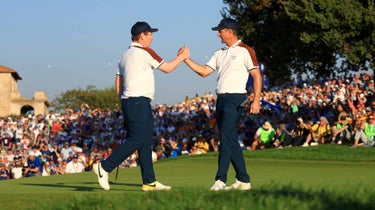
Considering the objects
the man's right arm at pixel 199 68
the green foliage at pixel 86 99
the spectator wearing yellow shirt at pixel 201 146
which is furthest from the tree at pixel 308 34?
the green foliage at pixel 86 99

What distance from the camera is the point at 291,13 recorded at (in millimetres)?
42688

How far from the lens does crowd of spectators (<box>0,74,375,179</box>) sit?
26630 mm

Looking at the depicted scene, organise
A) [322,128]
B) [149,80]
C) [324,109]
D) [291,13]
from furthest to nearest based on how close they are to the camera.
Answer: [291,13] < [324,109] < [322,128] < [149,80]

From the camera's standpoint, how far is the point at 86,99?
486 ft

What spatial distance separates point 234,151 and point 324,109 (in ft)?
66.1

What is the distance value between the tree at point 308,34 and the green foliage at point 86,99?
97104 mm

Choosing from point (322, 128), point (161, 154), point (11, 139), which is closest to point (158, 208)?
point (322, 128)

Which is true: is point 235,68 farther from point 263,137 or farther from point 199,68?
point 263,137

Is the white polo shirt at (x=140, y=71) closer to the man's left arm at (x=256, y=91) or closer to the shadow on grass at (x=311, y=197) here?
the man's left arm at (x=256, y=91)

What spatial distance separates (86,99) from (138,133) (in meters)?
140

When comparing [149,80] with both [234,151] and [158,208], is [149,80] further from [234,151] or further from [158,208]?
[158,208]

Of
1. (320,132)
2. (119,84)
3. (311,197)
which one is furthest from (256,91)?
(320,132)

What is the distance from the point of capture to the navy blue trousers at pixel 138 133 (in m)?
9.53

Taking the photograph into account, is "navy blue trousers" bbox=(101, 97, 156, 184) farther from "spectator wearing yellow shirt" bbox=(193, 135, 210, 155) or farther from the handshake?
"spectator wearing yellow shirt" bbox=(193, 135, 210, 155)
